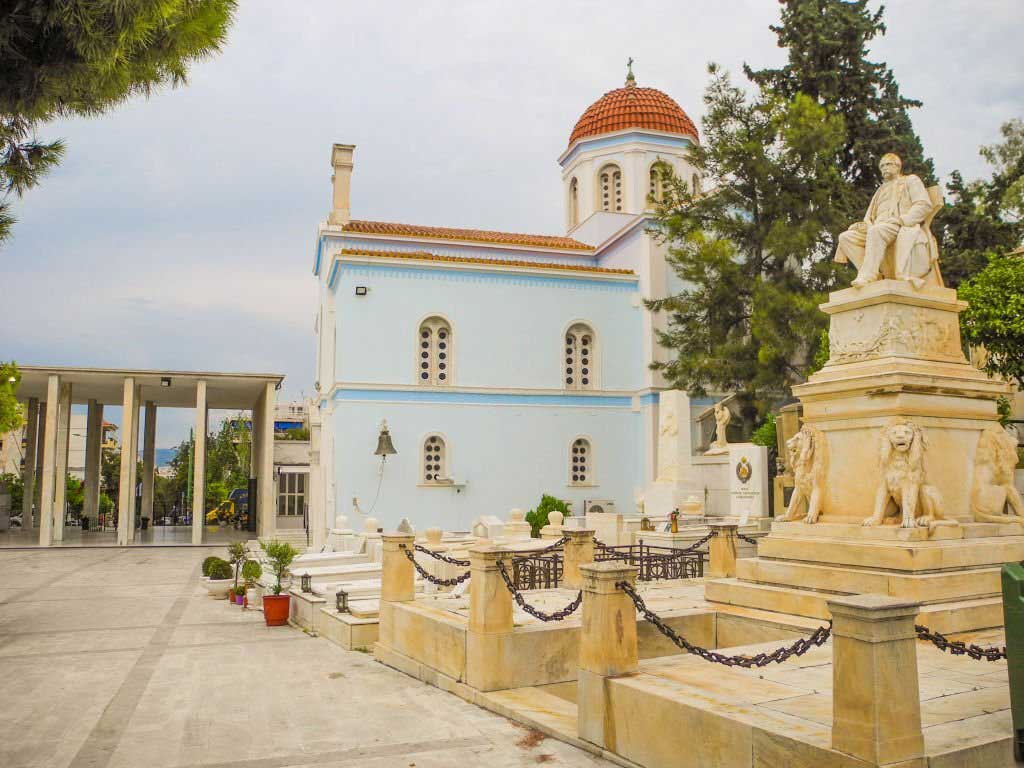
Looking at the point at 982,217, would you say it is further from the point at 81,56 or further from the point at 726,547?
the point at 81,56

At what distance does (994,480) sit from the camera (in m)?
8.38

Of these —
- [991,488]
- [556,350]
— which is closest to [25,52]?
[991,488]

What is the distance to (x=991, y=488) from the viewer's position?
27.3 ft

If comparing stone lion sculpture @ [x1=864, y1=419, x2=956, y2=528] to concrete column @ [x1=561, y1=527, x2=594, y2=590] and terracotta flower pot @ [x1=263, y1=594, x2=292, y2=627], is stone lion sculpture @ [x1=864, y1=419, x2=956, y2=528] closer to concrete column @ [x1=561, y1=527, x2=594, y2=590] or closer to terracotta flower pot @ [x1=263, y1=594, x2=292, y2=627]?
concrete column @ [x1=561, y1=527, x2=594, y2=590]

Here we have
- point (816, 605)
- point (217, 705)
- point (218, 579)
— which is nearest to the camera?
point (217, 705)

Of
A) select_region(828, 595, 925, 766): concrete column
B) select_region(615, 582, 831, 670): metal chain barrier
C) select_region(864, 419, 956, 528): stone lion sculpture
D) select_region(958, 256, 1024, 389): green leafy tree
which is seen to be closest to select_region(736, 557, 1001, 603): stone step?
select_region(864, 419, 956, 528): stone lion sculpture

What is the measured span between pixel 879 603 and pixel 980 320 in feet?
44.3

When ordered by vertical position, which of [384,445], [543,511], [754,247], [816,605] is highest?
[754,247]

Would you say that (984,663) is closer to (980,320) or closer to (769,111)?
(980,320)

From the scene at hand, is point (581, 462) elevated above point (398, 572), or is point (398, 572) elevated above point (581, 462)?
point (581, 462)

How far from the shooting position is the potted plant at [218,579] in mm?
15789

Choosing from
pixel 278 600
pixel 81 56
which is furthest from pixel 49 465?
pixel 81 56

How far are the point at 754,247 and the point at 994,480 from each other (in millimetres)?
18281

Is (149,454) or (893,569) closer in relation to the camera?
(893,569)
